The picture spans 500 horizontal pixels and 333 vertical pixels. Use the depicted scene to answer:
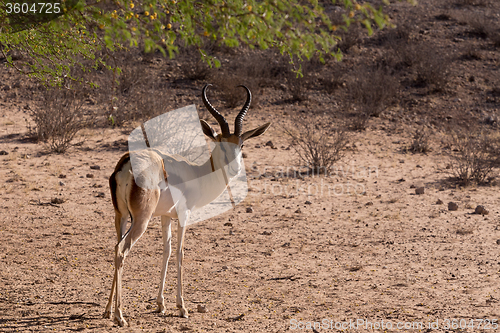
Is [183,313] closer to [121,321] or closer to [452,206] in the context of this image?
[121,321]

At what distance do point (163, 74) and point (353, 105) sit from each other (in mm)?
6631

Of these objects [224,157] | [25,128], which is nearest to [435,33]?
[25,128]

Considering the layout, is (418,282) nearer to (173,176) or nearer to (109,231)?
(173,176)

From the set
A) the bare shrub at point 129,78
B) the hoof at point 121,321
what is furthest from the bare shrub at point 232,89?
the hoof at point 121,321

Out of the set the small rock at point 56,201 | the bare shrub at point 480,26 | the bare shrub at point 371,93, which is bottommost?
the small rock at point 56,201

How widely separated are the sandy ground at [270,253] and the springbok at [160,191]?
1.96 ft

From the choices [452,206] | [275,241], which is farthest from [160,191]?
[452,206]

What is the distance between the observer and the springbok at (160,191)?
169 inches

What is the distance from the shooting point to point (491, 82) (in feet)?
55.8

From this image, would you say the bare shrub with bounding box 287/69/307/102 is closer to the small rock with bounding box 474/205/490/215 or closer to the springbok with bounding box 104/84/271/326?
the small rock with bounding box 474/205/490/215

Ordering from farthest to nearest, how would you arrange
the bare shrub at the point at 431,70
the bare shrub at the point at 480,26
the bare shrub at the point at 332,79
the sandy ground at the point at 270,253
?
1. the bare shrub at the point at 480,26
2. the bare shrub at the point at 332,79
3. the bare shrub at the point at 431,70
4. the sandy ground at the point at 270,253

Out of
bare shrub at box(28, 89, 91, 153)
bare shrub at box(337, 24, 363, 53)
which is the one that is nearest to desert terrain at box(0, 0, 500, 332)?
bare shrub at box(28, 89, 91, 153)

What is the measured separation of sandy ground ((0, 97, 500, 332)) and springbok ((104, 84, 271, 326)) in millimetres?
596

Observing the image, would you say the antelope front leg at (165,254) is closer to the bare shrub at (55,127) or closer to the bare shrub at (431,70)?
the bare shrub at (55,127)
